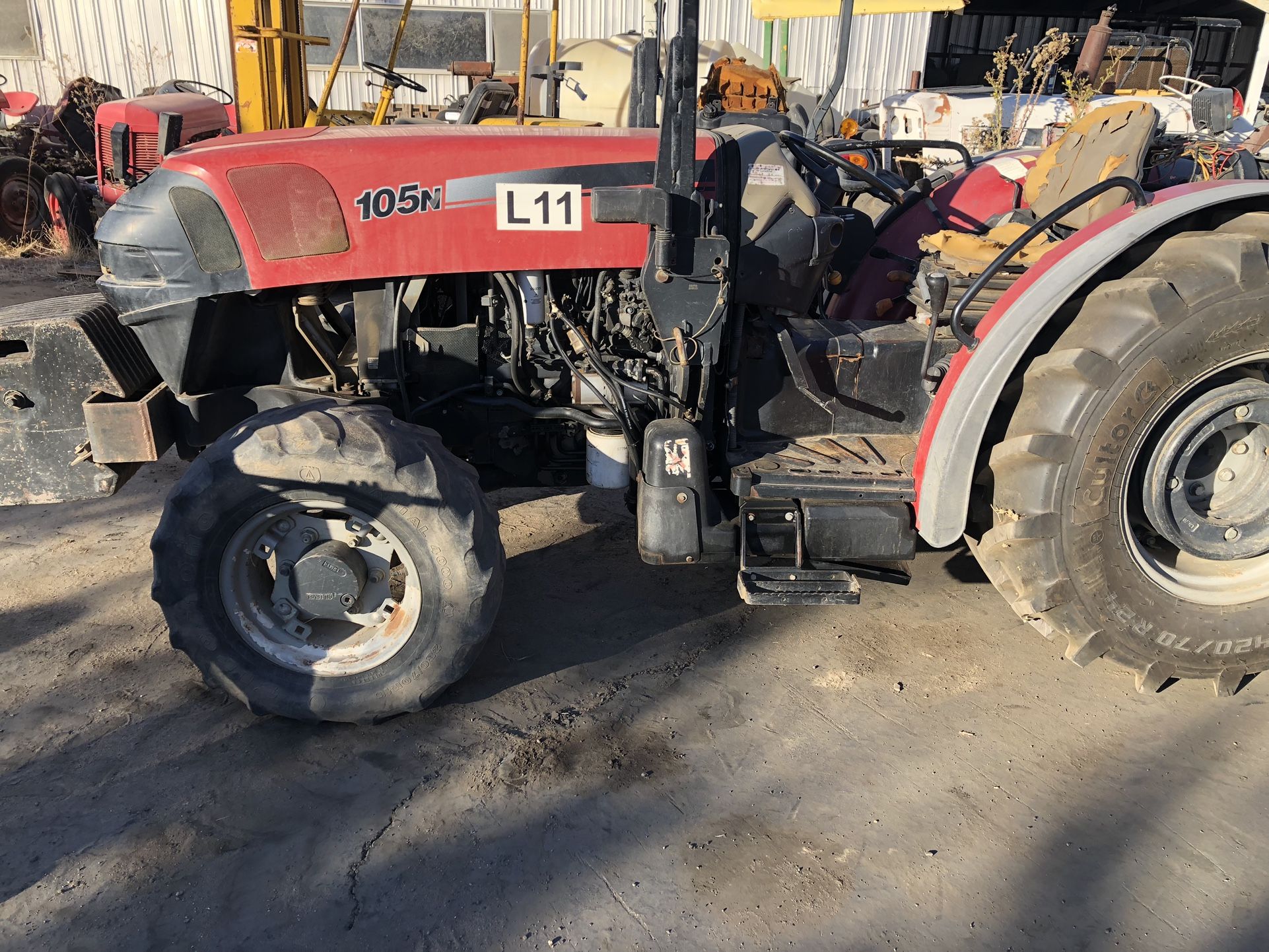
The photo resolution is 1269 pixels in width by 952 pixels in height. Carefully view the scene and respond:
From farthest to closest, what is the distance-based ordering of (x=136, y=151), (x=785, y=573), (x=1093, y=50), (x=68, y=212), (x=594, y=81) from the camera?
1. (x=1093, y=50)
2. (x=594, y=81)
3. (x=68, y=212)
4. (x=136, y=151)
5. (x=785, y=573)

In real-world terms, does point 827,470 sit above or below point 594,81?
below

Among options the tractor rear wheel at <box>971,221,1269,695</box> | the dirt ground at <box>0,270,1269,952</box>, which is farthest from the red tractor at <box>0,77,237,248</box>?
the tractor rear wheel at <box>971,221,1269,695</box>

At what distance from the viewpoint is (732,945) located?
2.03m

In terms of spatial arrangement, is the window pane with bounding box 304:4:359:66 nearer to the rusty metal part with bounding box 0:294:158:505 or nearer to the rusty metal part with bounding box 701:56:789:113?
the rusty metal part with bounding box 701:56:789:113

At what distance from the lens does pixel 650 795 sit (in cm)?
246

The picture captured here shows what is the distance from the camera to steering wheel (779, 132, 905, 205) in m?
3.22

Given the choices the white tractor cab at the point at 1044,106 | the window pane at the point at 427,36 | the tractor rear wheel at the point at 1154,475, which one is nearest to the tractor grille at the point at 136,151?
the window pane at the point at 427,36

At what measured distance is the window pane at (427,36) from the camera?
1277cm

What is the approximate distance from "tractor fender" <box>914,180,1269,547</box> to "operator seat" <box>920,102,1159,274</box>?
537 mm

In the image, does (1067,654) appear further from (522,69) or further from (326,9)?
(326,9)

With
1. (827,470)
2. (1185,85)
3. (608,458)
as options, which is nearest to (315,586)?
(608,458)

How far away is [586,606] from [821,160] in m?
1.86

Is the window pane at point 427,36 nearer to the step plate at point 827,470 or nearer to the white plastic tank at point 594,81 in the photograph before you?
the white plastic tank at point 594,81

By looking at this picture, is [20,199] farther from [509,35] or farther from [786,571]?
[786,571]
